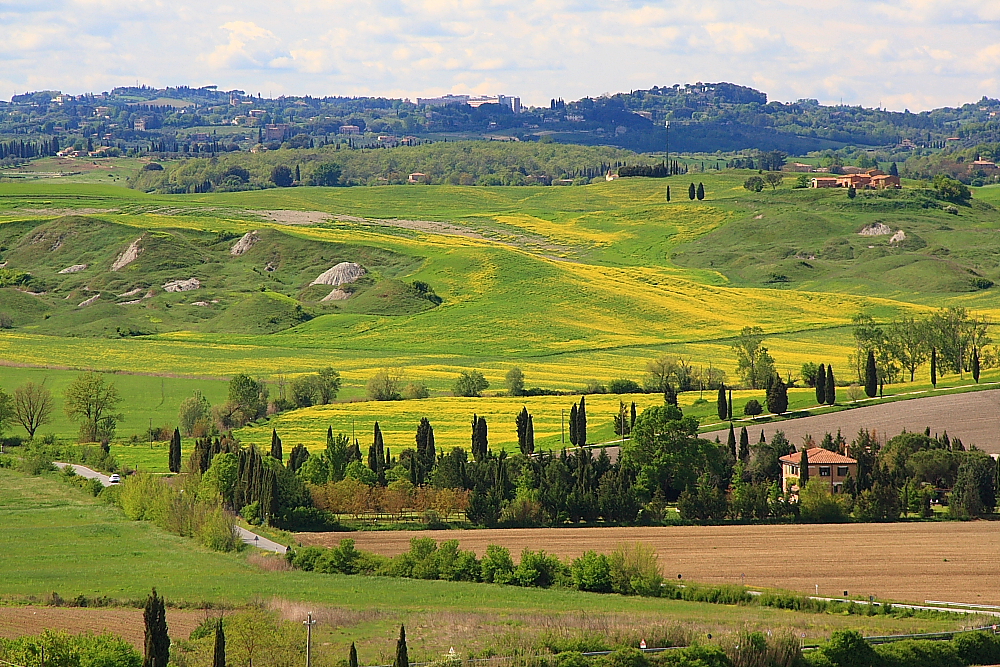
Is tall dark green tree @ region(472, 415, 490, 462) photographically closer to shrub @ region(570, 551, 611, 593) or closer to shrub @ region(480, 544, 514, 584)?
shrub @ region(480, 544, 514, 584)

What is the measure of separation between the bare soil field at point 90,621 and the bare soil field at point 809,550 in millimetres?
16426

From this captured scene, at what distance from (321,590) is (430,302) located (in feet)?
401

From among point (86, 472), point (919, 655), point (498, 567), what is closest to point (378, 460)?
point (86, 472)

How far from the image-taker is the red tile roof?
83812 millimetres

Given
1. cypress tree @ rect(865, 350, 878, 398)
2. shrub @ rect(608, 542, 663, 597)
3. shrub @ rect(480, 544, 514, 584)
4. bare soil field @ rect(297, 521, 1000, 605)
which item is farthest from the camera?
cypress tree @ rect(865, 350, 878, 398)

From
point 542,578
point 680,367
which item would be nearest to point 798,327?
point 680,367

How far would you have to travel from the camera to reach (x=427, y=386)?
125m

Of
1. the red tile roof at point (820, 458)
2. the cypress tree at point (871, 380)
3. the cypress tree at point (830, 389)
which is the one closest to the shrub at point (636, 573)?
the red tile roof at point (820, 458)

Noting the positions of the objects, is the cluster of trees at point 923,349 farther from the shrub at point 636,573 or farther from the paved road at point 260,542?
the shrub at point 636,573

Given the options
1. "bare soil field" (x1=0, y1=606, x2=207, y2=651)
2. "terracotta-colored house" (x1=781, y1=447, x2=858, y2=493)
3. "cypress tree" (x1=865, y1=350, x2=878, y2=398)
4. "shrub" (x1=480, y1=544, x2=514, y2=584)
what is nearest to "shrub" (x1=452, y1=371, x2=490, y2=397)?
"cypress tree" (x1=865, y1=350, x2=878, y2=398)

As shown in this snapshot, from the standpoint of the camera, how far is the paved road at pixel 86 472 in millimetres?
89938

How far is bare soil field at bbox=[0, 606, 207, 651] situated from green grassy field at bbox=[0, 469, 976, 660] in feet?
7.66

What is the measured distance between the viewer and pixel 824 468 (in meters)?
83.4

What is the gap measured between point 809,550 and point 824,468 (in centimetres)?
1781
